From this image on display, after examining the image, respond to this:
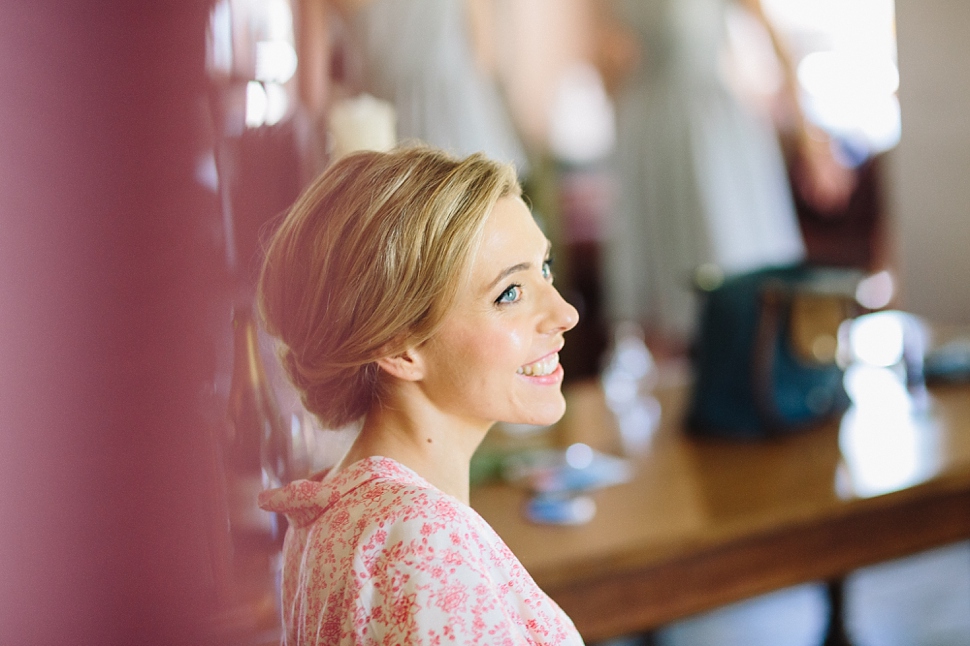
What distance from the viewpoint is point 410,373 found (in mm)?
347

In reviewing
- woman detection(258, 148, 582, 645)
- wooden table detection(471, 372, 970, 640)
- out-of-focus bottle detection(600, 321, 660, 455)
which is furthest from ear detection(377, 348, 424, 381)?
out-of-focus bottle detection(600, 321, 660, 455)

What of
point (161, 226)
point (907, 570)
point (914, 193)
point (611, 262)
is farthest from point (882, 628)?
point (161, 226)

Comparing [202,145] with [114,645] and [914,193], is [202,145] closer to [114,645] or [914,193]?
[114,645]

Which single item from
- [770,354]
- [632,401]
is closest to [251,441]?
[770,354]

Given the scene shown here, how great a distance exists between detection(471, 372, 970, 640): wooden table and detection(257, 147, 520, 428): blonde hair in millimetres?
470

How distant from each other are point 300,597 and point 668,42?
7.13 ft

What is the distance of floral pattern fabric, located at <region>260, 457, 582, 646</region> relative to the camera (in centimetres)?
32

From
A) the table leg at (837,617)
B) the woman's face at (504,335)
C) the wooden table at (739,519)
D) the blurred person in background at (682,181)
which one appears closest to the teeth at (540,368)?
the woman's face at (504,335)

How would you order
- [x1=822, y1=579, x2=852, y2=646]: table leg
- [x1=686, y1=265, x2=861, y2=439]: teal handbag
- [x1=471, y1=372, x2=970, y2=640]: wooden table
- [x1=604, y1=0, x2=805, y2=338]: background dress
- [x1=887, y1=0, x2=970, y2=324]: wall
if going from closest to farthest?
[x1=887, y1=0, x2=970, y2=324]: wall
[x1=471, y1=372, x2=970, y2=640]: wooden table
[x1=686, y1=265, x2=861, y2=439]: teal handbag
[x1=822, y1=579, x2=852, y2=646]: table leg
[x1=604, y1=0, x2=805, y2=338]: background dress

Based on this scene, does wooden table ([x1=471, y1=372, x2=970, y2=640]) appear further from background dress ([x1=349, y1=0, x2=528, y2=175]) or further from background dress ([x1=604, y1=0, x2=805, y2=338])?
background dress ([x1=604, y1=0, x2=805, y2=338])

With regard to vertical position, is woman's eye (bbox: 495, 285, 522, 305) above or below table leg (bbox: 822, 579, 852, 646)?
above

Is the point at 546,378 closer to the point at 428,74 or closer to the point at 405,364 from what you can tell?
the point at 405,364

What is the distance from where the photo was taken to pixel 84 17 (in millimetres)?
349

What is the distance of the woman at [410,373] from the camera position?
1.05 feet
